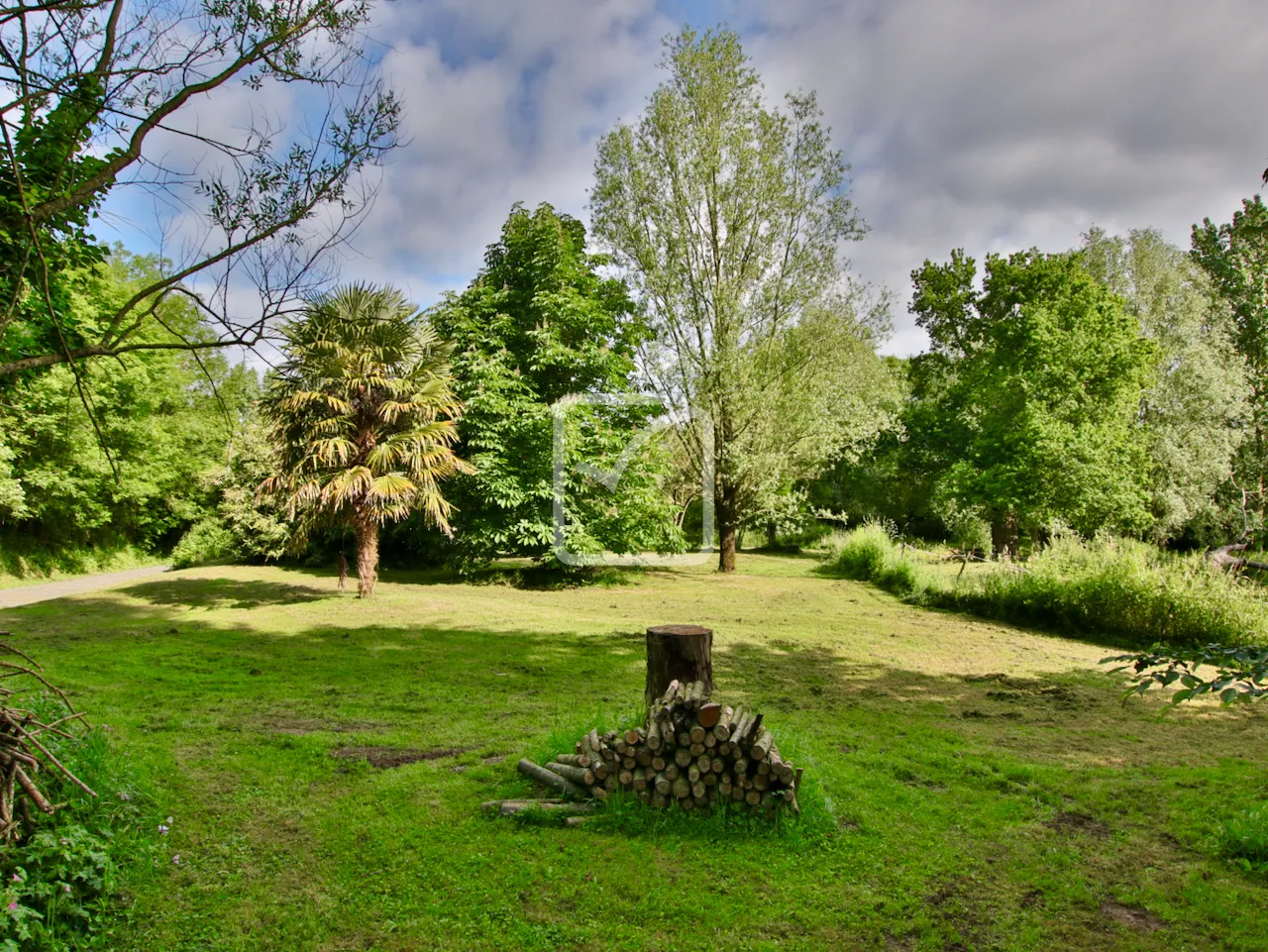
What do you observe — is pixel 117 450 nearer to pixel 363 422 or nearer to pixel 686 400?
pixel 363 422

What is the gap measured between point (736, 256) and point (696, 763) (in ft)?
55.1

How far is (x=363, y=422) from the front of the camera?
494 inches

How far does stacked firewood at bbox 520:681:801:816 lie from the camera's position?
3.96 m

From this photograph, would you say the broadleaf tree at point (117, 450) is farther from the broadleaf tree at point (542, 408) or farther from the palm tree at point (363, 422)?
the broadleaf tree at point (542, 408)

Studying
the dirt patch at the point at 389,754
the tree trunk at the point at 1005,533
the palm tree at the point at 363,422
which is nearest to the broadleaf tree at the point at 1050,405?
the tree trunk at the point at 1005,533

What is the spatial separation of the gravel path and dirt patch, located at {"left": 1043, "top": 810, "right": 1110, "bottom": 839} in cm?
1587

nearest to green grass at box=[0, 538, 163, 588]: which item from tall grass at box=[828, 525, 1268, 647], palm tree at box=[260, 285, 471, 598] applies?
palm tree at box=[260, 285, 471, 598]

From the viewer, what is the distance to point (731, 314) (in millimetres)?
18484

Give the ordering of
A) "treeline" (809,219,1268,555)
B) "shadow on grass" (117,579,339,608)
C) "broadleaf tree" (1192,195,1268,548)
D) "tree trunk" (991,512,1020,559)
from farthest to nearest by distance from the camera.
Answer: "tree trunk" (991,512,1020,559) → "treeline" (809,219,1268,555) → "shadow on grass" (117,579,339,608) → "broadleaf tree" (1192,195,1268,548)

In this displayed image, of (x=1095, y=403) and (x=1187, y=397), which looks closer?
(x=1095, y=403)

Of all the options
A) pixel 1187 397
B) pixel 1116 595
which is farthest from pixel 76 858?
pixel 1187 397

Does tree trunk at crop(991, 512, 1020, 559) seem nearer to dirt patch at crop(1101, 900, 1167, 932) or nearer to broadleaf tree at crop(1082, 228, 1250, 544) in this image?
broadleaf tree at crop(1082, 228, 1250, 544)

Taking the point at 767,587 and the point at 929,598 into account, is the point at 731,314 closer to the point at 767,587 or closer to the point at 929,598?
the point at 767,587

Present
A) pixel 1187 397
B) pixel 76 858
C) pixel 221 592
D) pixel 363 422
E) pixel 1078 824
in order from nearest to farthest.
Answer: pixel 76 858
pixel 1078 824
pixel 363 422
pixel 221 592
pixel 1187 397
